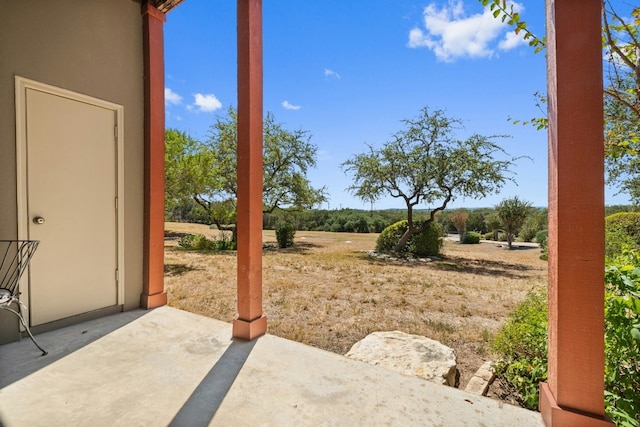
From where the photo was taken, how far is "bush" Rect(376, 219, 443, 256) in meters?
9.11

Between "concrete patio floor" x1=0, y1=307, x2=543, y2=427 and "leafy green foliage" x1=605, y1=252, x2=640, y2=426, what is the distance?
38 centimetres

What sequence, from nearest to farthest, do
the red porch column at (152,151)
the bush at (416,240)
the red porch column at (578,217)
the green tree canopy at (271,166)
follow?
the red porch column at (578,217) → the red porch column at (152,151) → the bush at (416,240) → the green tree canopy at (271,166)

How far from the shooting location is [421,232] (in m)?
9.19

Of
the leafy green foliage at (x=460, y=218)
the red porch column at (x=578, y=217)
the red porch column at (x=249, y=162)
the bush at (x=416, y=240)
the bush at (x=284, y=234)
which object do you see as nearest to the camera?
the red porch column at (x=578, y=217)

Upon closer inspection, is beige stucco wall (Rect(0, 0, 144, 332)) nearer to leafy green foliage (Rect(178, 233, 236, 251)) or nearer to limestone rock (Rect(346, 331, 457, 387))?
limestone rock (Rect(346, 331, 457, 387))

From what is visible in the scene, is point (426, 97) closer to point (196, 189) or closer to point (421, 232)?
point (421, 232)

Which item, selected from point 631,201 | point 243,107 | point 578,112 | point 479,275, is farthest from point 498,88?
point 631,201

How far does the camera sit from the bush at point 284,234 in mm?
10562

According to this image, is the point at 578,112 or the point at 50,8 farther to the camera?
the point at 50,8

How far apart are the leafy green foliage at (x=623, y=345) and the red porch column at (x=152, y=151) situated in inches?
144

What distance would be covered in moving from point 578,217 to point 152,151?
11.7 feet

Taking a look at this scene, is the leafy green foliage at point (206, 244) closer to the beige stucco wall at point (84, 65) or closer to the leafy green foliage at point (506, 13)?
the beige stucco wall at point (84, 65)

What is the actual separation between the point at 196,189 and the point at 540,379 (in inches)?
314

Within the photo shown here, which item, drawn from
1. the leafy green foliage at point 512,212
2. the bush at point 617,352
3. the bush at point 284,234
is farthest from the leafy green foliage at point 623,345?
the leafy green foliage at point 512,212
